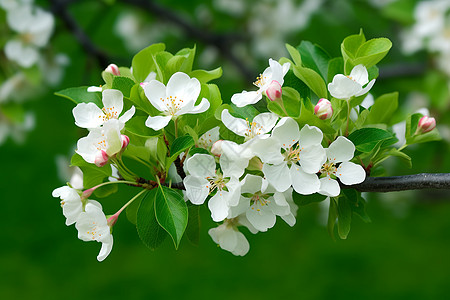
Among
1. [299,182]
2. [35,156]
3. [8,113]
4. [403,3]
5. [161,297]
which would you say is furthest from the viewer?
[35,156]

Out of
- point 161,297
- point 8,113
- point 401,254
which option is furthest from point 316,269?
point 8,113

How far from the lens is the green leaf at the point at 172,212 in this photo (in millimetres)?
967

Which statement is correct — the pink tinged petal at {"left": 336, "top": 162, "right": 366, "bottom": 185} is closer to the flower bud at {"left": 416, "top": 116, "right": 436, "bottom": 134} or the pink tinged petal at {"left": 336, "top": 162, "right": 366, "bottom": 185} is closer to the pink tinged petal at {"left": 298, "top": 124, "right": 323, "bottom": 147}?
the pink tinged petal at {"left": 298, "top": 124, "right": 323, "bottom": 147}

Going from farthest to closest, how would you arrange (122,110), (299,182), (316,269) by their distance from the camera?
(316,269), (122,110), (299,182)

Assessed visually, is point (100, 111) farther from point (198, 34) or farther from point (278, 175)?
point (198, 34)

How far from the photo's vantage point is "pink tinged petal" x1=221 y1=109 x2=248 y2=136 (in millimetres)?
977

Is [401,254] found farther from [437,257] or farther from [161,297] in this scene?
[161,297]

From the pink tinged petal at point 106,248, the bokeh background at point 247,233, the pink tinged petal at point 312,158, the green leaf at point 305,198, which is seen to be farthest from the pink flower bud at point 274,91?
the bokeh background at point 247,233

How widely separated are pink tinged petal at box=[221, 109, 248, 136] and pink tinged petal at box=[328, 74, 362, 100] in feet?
0.61

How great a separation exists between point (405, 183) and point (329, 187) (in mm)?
163

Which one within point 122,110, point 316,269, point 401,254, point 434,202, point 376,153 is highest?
point 376,153

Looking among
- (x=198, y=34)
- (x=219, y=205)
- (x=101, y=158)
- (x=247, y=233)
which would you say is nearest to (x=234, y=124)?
(x=219, y=205)

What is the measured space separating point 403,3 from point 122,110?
2.29 m

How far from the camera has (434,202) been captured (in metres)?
4.79
